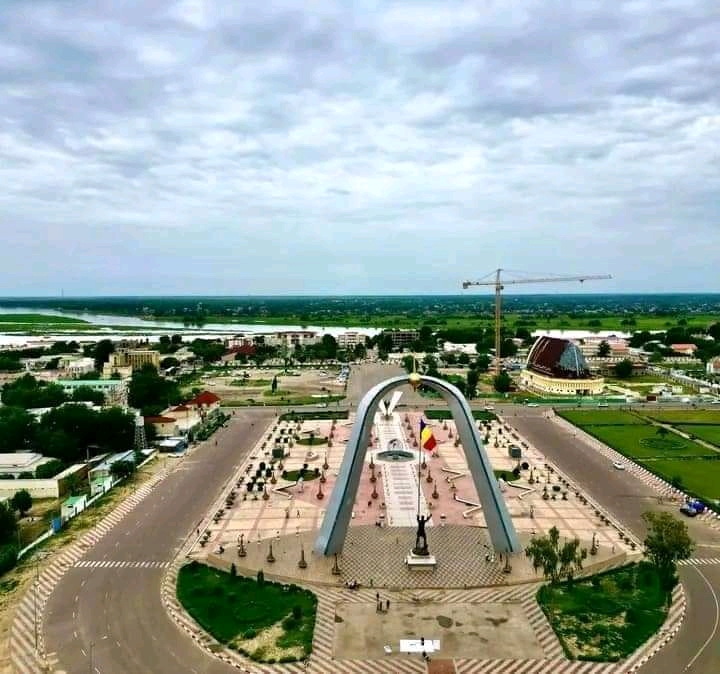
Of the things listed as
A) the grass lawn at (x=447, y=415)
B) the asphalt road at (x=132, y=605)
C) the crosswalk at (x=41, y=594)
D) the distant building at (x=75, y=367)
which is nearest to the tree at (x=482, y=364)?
the grass lawn at (x=447, y=415)

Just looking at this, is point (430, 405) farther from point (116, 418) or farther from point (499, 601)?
point (499, 601)

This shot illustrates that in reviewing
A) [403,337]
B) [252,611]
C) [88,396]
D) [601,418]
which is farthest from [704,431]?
[403,337]

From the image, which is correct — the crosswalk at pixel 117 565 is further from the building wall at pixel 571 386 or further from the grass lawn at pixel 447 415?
the building wall at pixel 571 386

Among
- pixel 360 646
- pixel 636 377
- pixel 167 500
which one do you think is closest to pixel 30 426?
pixel 167 500

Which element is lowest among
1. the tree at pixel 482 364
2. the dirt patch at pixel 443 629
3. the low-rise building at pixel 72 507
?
the dirt patch at pixel 443 629

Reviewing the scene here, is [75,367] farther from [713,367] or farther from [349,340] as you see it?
[713,367]

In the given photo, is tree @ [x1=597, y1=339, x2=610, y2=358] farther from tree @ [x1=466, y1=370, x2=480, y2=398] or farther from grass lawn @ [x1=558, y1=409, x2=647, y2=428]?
grass lawn @ [x1=558, y1=409, x2=647, y2=428]
